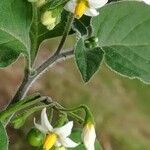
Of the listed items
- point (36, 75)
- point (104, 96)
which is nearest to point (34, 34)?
point (36, 75)

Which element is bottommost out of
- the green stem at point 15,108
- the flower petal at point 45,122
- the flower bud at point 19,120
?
the flower petal at point 45,122

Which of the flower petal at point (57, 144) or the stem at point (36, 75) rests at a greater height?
the stem at point (36, 75)

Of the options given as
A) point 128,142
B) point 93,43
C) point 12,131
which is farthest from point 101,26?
point 128,142

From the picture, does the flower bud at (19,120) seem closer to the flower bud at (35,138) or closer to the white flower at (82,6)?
the flower bud at (35,138)

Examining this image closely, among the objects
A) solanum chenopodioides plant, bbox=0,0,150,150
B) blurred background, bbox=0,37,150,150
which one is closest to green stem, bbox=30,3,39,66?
solanum chenopodioides plant, bbox=0,0,150,150

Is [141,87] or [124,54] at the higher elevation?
[124,54]

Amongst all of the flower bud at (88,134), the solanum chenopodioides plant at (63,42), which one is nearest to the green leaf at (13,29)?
the solanum chenopodioides plant at (63,42)

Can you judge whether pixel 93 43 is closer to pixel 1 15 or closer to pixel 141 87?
pixel 1 15
